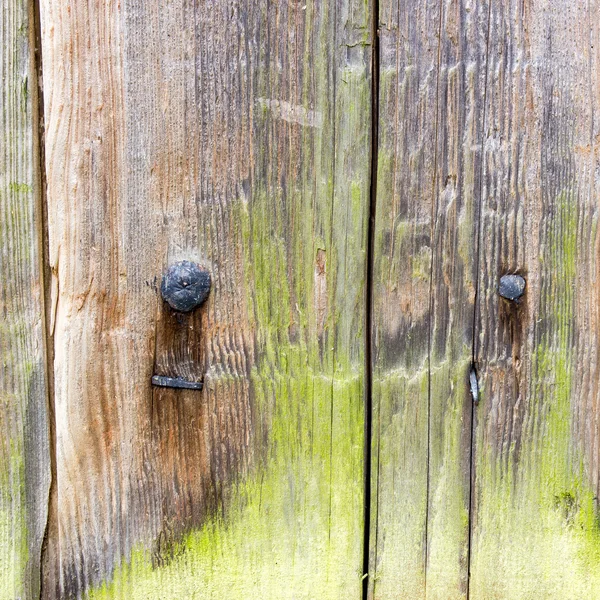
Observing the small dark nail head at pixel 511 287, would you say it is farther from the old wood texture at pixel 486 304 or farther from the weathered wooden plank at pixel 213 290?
the weathered wooden plank at pixel 213 290

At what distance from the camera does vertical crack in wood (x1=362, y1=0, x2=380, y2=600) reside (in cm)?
108

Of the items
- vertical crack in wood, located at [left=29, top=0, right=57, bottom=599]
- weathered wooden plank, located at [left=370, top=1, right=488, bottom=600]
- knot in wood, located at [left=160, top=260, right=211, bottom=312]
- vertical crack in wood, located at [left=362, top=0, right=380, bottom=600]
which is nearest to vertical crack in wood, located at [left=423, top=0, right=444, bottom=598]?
weathered wooden plank, located at [left=370, top=1, right=488, bottom=600]

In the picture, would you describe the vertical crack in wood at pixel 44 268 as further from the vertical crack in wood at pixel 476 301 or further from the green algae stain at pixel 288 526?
the vertical crack in wood at pixel 476 301

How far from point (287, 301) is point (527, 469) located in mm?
548

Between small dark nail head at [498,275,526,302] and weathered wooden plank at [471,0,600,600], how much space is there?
0.02 m

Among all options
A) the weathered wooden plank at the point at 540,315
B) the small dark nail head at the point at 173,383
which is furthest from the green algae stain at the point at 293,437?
the weathered wooden plank at the point at 540,315

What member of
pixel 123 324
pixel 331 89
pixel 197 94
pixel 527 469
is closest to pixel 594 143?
pixel 331 89

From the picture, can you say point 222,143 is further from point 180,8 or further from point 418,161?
point 418,161

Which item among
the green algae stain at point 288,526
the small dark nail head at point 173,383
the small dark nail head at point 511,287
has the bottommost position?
the green algae stain at point 288,526

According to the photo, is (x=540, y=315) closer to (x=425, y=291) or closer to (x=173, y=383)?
(x=425, y=291)

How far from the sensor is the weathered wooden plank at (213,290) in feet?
3.46

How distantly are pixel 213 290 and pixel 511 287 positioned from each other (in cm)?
53

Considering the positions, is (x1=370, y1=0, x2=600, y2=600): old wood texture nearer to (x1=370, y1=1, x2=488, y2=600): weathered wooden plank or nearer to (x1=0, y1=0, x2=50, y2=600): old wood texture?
(x1=370, y1=1, x2=488, y2=600): weathered wooden plank

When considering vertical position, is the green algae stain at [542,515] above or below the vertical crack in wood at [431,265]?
below
